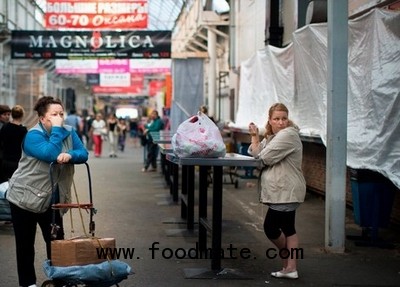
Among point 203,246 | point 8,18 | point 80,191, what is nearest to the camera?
point 203,246

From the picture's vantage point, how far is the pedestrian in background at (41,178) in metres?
5.46

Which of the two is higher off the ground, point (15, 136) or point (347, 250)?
point (15, 136)

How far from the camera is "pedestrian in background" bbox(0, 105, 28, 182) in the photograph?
9.43m

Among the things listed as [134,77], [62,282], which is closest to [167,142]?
[62,282]

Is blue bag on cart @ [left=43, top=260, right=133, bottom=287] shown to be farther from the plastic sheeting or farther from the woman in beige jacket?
the plastic sheeting

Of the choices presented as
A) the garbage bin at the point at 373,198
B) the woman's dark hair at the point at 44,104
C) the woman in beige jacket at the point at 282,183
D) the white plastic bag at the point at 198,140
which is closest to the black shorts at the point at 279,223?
the woman in beige jacket at the point at 282,183

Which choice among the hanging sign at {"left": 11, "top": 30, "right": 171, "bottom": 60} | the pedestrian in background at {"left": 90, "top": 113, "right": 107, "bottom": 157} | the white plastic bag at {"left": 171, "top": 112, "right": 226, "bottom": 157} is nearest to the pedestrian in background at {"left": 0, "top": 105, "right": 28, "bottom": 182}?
the white plastic bag at {"left": 171, "top": 112, "right": 226, "bottom": 157}

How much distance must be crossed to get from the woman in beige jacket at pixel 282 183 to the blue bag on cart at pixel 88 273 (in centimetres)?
185

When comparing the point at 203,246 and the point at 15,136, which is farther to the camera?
the point at 15,136

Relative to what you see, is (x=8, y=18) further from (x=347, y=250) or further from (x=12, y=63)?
(x=347, y=250)

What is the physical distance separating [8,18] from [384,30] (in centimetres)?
1714

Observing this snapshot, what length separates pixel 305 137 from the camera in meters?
11.6

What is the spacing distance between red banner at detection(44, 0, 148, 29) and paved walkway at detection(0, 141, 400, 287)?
321 inches

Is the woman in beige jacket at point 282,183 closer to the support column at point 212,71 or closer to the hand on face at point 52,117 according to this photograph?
the hand on face at point 52,117
